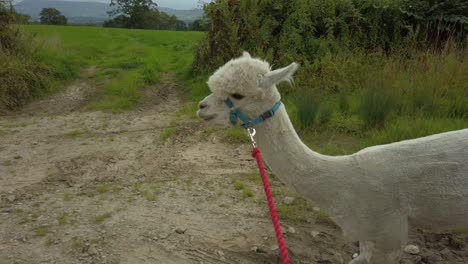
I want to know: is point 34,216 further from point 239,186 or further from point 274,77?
point 274,77

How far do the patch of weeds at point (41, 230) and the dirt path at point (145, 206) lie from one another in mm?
13

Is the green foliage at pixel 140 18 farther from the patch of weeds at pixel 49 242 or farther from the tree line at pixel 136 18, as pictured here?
the patch of weeds at pixel 49 242

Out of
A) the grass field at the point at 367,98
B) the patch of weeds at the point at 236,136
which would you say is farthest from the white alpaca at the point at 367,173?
the patch of weeds at the point at 236,136

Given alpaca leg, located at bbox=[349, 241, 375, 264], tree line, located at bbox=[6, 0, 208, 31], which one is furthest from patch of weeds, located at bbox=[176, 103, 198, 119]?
tree line, located at bbox=[6, 0, 208, 31]

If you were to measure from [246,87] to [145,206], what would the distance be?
2.41m

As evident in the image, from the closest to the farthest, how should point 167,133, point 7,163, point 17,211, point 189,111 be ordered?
point 17,211
point 7,163
point 167,133
point 189,111

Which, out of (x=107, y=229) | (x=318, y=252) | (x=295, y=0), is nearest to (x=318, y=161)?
(x=318, y=252)

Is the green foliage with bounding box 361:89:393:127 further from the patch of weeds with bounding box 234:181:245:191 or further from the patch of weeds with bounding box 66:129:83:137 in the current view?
the patch of weeds with bounding box 66:129:83:137

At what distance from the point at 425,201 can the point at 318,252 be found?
139 centimetres

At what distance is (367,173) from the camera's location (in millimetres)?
2395

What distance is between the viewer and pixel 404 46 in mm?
8891

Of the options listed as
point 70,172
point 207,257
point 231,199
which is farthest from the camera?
point 70,172

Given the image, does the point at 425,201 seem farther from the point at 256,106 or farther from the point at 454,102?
the point at 454,102

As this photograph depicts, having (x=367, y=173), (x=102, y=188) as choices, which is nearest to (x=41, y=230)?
(x=102, y=188)
